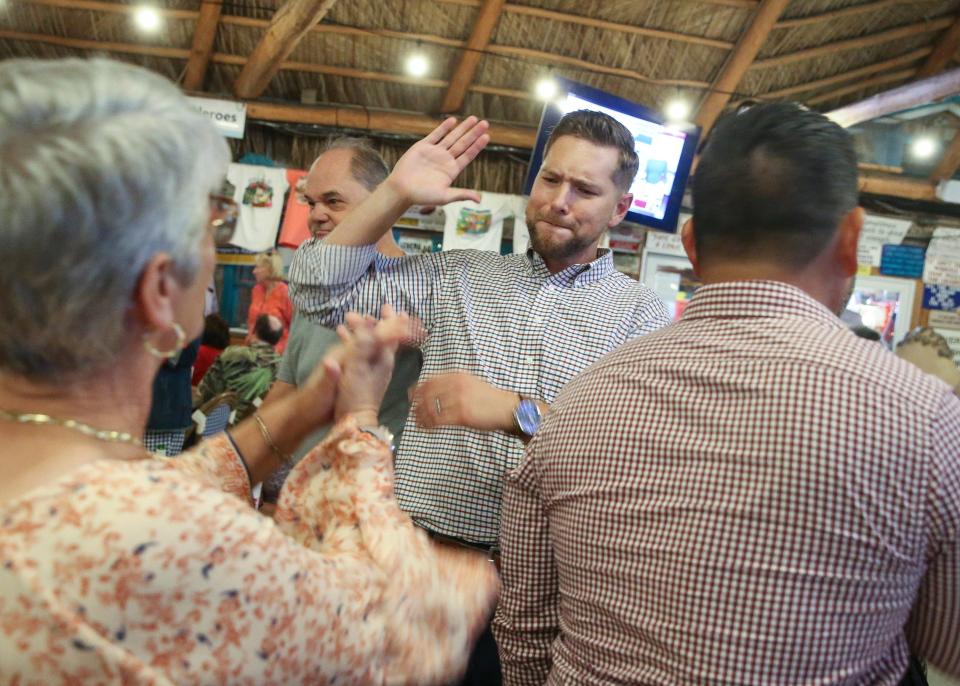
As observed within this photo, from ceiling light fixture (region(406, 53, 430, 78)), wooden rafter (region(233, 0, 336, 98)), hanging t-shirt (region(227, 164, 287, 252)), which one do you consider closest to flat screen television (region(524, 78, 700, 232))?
wooden rafter (region(233, 0, 336, 98))

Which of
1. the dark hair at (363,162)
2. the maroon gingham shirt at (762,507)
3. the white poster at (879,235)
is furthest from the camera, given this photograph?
the white poster at (879,235)

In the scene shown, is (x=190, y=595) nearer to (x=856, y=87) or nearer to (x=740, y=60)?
(x=740, y=60)

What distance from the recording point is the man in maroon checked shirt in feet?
3.58

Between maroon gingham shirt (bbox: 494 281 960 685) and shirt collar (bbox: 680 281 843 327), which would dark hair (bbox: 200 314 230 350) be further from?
shirt collar (bbox: 680 281 843 327)

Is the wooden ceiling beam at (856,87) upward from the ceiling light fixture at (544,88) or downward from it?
upward

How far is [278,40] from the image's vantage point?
6305 mm

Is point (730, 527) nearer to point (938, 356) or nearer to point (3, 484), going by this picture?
point (3, 484)

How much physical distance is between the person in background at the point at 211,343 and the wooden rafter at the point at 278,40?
248 cm

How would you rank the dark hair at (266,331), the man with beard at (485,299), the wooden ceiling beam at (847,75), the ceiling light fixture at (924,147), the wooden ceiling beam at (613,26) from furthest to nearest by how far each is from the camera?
the ceiling light fixture at (924,147) → the wooden ceiling beam at (847,75) → the wooden ceiling beam at (613,26) → the dark hair at (266,331) → the man with beard at (485,299)

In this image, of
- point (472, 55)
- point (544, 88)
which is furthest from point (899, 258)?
point (472, 55)

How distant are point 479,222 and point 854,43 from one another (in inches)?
155

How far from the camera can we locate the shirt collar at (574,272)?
2.01m

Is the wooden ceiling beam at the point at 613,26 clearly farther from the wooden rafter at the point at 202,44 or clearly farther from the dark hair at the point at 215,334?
the dark hair at the point at 215,334

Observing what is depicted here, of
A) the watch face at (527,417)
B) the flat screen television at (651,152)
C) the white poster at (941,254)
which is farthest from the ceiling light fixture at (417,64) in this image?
the watch face at (527,417)
